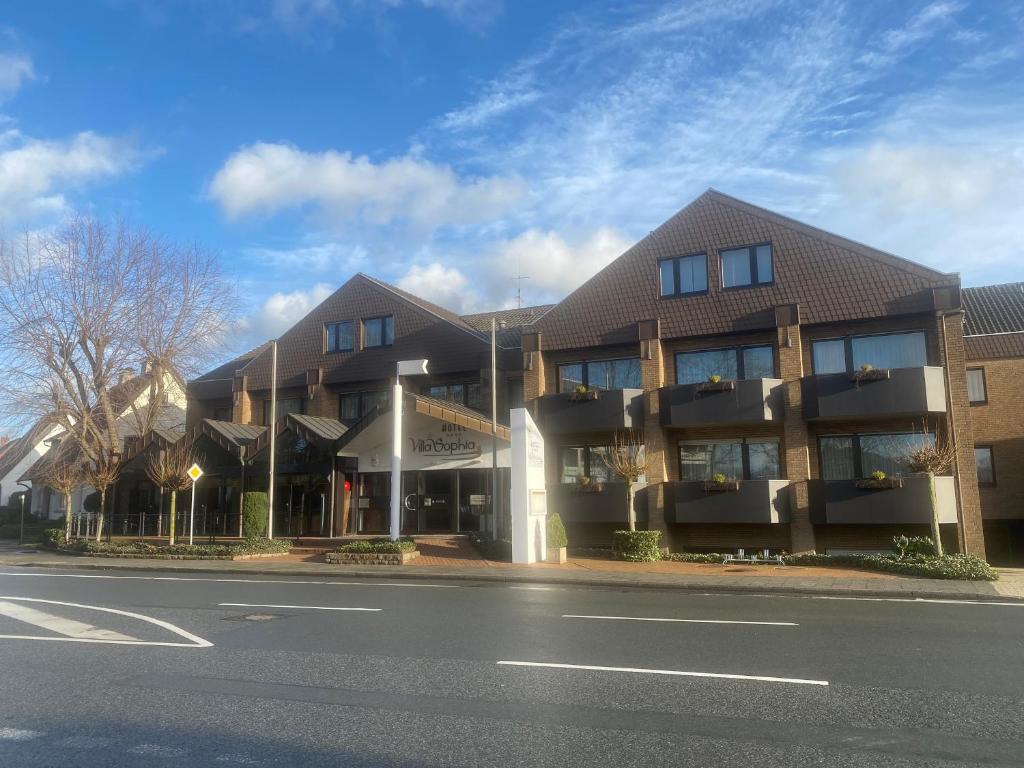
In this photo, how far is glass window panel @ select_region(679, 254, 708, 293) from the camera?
25969 mm

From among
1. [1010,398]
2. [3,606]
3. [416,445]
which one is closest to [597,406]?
[416,445]

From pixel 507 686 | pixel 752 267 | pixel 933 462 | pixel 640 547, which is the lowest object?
pixel 507 686

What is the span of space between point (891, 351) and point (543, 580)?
42.2ft

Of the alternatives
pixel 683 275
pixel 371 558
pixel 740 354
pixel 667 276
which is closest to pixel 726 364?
pixel 740 354

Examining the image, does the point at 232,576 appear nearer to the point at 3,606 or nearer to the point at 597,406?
the point at 3,606

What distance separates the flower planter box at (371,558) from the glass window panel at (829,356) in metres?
13.0

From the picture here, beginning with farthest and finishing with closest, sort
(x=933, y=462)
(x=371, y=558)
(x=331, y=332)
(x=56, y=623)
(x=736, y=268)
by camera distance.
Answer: (x=331, y=332), (x=736, y=268), (x=371, y=558), (x=933, y=462), (x=56, y=623)

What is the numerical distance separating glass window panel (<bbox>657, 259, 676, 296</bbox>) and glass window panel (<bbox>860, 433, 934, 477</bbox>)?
7.29 m

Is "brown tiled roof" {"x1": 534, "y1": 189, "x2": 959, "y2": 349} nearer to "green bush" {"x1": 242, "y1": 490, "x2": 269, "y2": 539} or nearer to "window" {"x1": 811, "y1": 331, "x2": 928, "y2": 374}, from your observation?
"window" {"x1": 811, "y1": 331, "x2": 928, "y2": 374}

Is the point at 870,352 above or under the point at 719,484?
above

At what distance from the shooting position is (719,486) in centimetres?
2381

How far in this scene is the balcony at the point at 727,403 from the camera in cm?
2377

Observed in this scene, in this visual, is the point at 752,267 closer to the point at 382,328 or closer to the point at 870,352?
the point at 870,352

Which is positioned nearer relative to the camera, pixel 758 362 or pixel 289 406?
pixel 758 362
